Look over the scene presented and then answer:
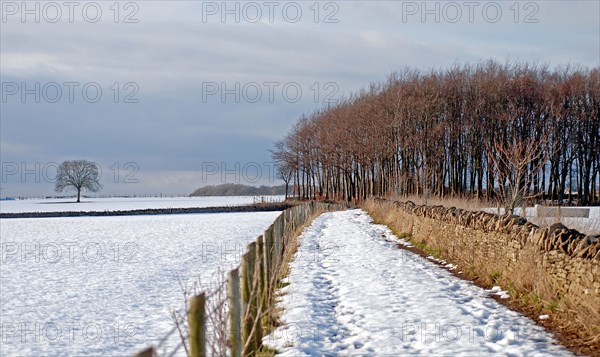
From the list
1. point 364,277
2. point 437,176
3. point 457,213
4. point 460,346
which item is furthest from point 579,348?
point 437,176

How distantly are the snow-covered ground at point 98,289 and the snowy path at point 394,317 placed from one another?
7.24 feet

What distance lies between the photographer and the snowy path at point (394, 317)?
24.8 ft

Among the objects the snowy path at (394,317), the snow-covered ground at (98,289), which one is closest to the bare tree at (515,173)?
the snowy path at (394,317)

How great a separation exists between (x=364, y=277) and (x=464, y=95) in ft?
176

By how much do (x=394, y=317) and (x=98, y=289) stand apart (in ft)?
28.3

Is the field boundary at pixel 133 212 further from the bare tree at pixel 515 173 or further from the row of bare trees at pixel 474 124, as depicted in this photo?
the bare tree at pixel 515 173

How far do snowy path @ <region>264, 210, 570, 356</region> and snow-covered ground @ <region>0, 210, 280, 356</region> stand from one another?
7.24ft

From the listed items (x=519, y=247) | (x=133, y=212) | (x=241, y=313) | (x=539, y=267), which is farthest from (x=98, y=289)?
(x=133, y=212)

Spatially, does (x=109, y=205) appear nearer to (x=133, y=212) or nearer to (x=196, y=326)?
(x=133, y=212)

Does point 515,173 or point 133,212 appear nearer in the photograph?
point 515,173

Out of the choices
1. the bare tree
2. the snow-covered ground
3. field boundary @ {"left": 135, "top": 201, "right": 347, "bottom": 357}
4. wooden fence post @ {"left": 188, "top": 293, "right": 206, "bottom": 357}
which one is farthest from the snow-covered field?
wooden fence post @ {"left": 188, "top": 293, "right": 206, "bottom": 357}

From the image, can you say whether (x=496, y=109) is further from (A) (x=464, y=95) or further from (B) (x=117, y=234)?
(B) (x=117, y=234)

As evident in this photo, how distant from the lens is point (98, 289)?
15234 mm

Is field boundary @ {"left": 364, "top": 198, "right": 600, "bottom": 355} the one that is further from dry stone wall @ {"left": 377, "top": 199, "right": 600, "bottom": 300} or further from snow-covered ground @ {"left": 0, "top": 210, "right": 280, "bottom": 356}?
snow-covered ground @ {"left": 0, "top": 210, "right": 280, "bottom": 356}
